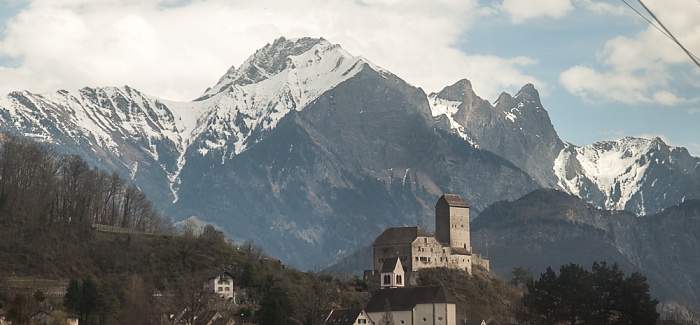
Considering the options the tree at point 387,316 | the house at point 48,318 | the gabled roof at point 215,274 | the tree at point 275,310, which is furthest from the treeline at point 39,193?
the tree at point 387,316

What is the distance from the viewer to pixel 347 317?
159750 mm

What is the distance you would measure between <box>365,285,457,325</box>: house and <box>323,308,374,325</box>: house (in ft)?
20.0

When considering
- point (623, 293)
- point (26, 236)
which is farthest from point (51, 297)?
point (623, 293)

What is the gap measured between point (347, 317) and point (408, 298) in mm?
15405

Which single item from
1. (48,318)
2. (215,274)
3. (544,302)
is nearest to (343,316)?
(544,302)

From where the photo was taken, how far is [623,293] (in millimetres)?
145875

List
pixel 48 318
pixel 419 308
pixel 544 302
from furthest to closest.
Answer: pixel 419 308 → pixel 544 302 → pixel 48 318

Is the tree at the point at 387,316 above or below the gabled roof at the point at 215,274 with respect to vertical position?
below

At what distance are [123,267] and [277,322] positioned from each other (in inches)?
1581

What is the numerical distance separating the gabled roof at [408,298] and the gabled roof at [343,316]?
8375 millimetres

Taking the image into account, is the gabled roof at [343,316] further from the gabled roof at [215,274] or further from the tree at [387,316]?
the gabled roof at [215,274]

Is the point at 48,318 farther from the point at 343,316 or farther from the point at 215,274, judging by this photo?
the point at 215,274

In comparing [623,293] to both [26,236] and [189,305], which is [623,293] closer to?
[189,305]

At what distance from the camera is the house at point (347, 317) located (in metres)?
158
